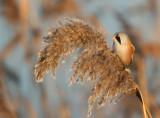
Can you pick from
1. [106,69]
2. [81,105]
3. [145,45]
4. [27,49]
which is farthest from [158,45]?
[106,69]

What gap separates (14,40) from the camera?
3.66 meters

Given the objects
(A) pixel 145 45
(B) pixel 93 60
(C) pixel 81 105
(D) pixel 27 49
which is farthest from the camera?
(C) pixel 81 105

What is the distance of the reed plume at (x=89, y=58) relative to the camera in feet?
5.03

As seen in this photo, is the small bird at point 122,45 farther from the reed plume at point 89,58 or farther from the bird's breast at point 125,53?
the reed plume at point 89,58

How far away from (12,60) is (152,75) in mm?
1763

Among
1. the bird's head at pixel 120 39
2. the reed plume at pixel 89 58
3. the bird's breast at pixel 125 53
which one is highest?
the bird's head at pixel 120 39

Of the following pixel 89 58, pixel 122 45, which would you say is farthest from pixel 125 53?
pixel 89 58

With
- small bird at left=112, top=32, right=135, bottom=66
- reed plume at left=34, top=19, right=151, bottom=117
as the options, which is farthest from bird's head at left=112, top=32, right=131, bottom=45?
reed plume at left=34, top=19, right=151, bottom=117

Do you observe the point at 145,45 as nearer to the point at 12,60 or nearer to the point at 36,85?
the point at 36,85

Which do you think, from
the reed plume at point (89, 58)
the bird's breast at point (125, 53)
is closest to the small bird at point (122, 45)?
the bird's breast at point (125, 53)

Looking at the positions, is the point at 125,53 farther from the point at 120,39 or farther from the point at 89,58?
the point at 89,58

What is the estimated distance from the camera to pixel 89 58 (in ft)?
5.17

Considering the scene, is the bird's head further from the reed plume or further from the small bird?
the reed plume

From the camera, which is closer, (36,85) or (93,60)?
(93,60)
